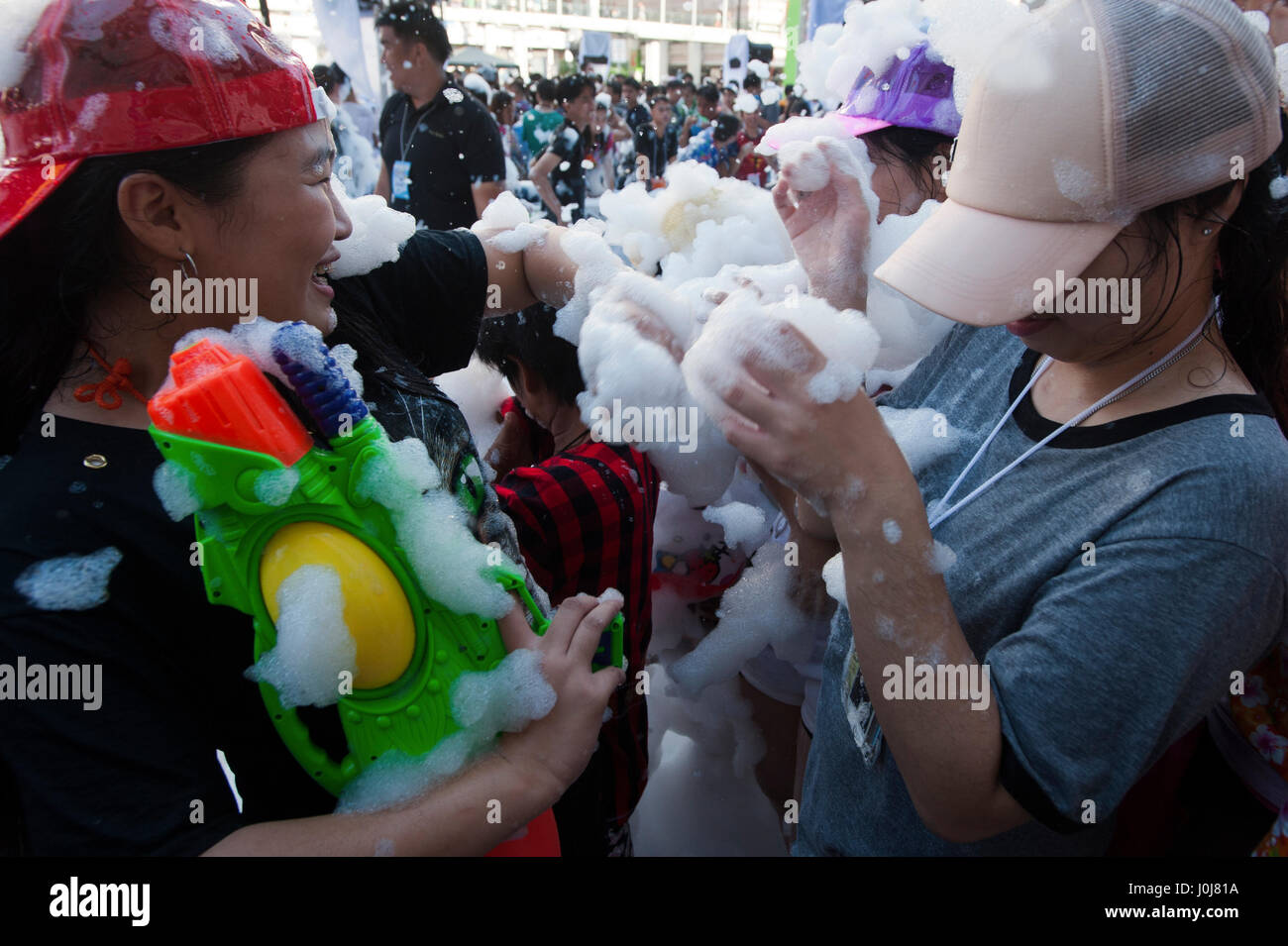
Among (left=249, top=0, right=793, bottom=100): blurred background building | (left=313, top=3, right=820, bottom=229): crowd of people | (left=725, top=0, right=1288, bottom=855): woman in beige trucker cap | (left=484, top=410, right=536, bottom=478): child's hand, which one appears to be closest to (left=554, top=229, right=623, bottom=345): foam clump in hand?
(left=484, top=410, right=536, bottom=478): child's hand

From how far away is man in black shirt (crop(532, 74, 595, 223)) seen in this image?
22.2ft

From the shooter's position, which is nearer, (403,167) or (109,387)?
(109,387)

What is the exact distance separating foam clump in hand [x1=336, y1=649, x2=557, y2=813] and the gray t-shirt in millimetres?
447

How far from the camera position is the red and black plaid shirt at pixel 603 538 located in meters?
1.46

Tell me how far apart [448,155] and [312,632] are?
156 inches

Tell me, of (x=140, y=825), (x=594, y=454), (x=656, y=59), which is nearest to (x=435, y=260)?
(x=594, y=454)

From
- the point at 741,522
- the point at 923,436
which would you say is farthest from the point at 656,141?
the point at 923,436

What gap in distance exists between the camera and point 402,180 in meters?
4.29

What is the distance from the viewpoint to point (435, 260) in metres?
1.53

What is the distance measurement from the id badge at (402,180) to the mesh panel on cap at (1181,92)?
13.2 feet

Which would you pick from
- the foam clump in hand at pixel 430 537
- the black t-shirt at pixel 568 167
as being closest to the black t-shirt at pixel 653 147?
the black t-shirt at pixel 568 167

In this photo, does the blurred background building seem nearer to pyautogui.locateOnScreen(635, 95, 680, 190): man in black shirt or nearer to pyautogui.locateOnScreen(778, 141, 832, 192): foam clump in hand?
pyautogui.locateOnScreen(635, 95, 680, 190): man in black shirt

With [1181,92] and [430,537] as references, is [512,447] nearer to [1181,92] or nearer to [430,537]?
[430,537]

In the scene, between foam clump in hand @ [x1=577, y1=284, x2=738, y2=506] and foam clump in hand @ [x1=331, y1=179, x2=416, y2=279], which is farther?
foam clump in hand @ [x1=331, y1=179, x2=416, y2=279]
